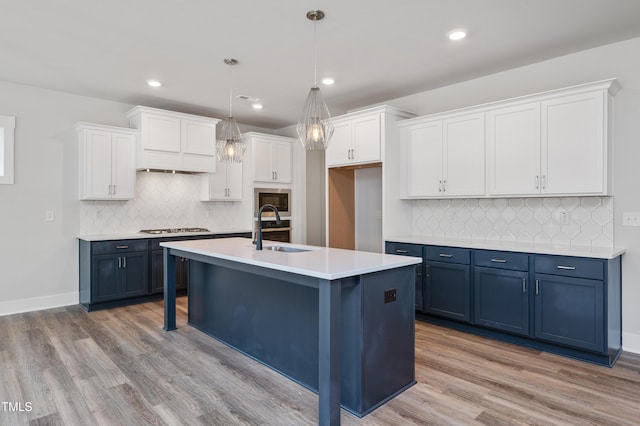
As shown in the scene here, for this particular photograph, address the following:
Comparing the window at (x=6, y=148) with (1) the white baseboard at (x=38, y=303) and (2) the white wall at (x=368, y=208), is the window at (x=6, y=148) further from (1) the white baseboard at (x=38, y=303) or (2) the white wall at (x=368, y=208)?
(2) the white wall at (x=368, y=208)

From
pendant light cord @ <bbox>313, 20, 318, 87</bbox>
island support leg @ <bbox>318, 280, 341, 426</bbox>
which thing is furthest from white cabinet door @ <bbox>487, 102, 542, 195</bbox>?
island support leg @ <bbox>318, 280, 341, 426</bbox>

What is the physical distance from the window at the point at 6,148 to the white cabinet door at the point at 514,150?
5178 millimetres

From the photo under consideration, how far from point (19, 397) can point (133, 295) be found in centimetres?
232

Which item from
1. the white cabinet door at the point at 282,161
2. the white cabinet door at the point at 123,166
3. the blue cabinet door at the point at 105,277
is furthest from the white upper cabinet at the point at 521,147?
the blue cabinet door at the point at 105,277

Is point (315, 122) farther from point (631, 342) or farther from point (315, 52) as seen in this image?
point (631, 342)

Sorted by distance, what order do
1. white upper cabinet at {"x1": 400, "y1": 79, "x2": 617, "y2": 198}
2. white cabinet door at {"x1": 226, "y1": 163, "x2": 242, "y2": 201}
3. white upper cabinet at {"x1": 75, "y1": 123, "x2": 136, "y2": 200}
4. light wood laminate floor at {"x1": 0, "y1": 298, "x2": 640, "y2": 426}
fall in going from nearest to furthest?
1. light wood laminate floor at {"x1": 0, "y1": 298, "x2": 640, "y2": 426}
2. white upper cabinet at {"x1": 400, "y1": 79, "x2": 617, "y2": 198}
3. white upper cabinet at {"x1": 75, "y1": 123, "x2": 136, "y2": 200}
4. white cabinet door at {"x1": 226, "y1": 163, "x2": 242, "y2": 201}

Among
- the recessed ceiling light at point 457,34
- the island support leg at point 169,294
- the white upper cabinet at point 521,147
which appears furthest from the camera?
the island support leg at point 169,294

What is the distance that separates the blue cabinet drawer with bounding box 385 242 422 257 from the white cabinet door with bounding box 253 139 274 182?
8.16 feet

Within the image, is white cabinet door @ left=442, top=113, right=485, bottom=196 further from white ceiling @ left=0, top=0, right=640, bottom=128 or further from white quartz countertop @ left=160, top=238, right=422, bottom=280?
white quartz countertop @ left=160, top=238, right=422, bottom=280

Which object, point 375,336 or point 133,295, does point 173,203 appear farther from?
point 375,336

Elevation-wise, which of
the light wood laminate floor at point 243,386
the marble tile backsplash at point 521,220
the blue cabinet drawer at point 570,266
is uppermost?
the marble tile backsplash at point 521,220

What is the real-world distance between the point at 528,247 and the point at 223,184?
13.5 feet

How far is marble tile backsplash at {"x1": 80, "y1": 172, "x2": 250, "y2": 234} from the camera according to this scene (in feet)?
16.4

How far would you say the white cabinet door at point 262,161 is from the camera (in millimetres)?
5918
